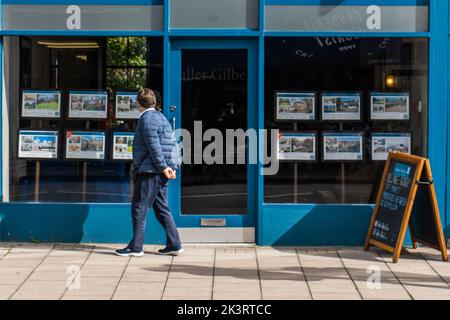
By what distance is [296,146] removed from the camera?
8.68m

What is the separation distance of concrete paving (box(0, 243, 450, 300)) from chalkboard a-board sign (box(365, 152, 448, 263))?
0.18 m

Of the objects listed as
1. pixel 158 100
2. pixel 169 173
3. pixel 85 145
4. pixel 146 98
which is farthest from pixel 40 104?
pixel 169 173

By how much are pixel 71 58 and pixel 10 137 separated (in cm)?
110

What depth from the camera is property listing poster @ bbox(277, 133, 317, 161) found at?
866 cm

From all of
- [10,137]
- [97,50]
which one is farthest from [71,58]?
[10,137]

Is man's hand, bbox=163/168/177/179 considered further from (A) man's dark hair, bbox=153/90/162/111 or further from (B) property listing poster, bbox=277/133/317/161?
(B) property listing poster, bbox=277/133/317/161

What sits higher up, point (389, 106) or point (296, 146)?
point (389, 106)

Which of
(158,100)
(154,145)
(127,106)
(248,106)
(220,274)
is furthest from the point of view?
(127,106)

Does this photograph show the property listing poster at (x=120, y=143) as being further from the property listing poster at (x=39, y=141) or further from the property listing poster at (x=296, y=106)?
the property listing poster at (x=296, y=106)

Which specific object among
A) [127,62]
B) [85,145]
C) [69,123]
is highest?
[127,62]

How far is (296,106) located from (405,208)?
166 cm

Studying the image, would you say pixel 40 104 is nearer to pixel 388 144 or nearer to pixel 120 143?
pixel 120 143

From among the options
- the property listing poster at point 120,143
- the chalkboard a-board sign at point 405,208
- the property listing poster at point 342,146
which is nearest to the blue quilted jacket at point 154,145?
the property listing poster at point 120,143

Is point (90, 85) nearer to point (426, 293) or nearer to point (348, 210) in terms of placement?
point (348, 210)
